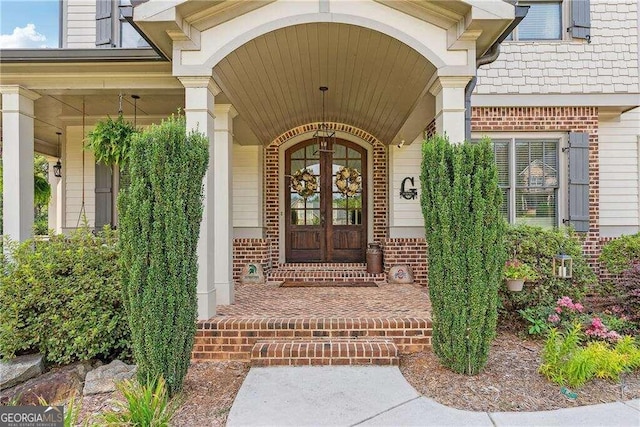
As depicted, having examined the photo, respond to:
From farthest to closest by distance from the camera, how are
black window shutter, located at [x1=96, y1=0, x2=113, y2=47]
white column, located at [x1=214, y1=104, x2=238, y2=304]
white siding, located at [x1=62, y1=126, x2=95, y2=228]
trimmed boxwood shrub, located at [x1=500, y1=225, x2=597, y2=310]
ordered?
white siding, located at [x1=62, y1=126, x2=95, y2=228] < black window shutter, located at [x1=96, y1=0, x2=113, y2=47] < white column, located at [x1=214, y1=104, x2=238, y2=304] < trimmed boxwood shrub, located at [x1=500, y1=225, x2=597, y2=310]

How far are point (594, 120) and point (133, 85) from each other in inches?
256

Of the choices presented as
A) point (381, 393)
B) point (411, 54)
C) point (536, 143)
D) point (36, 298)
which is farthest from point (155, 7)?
point (536, 143)

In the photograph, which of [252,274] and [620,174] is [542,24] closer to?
[620,174]

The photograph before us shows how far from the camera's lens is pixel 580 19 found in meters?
5.84

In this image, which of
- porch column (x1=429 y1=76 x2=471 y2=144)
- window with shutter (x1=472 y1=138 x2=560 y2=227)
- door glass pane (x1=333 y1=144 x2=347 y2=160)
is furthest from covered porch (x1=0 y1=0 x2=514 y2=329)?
window with shutter (x1=472 y1=138 x2=560 y2=227)

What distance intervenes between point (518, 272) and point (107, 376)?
4063 millimetres

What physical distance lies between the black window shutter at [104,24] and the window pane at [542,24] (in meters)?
6.11

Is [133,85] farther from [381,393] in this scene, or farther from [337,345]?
[381,393]

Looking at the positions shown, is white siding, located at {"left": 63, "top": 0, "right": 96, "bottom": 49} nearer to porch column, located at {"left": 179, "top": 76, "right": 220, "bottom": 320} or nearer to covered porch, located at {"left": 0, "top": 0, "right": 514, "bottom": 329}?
covered porch, located at {"left": 0, "top": 0, "right": 514, "bottom": 329}

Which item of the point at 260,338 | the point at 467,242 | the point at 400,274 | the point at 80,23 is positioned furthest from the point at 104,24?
the point at 400,274

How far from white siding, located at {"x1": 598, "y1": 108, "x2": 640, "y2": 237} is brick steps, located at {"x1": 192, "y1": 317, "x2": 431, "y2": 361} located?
14.5 feet

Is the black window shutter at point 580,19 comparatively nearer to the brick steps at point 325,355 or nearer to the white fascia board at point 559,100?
the white fascia board at point 559,100

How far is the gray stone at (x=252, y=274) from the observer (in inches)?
254

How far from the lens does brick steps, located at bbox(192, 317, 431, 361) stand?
3.66 metres
